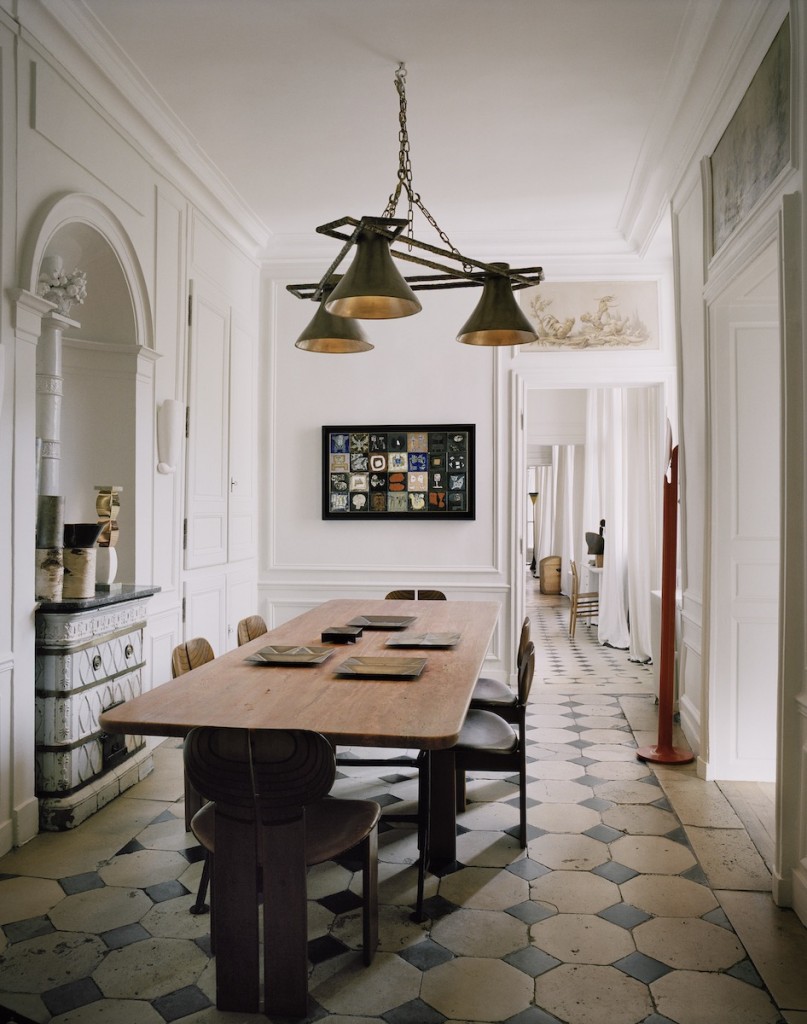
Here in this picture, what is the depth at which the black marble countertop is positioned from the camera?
3.44 metres

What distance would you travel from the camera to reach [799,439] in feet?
9.14

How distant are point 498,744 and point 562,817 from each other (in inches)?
30.1

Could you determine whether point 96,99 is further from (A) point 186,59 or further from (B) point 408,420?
(B) point 408,420

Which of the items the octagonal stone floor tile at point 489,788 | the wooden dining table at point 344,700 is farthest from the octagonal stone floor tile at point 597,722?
the wooden dining table at point 344,700

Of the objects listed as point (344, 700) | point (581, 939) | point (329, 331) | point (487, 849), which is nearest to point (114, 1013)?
point (344, 700)

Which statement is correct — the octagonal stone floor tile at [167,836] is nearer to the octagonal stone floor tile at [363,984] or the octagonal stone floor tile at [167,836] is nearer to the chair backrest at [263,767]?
the octagonal stone floor tile at [363,984]

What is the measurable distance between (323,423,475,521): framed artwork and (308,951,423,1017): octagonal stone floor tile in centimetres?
426

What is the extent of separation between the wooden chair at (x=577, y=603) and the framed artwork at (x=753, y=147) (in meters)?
5.64

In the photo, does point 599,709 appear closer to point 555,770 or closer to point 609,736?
point 609,736

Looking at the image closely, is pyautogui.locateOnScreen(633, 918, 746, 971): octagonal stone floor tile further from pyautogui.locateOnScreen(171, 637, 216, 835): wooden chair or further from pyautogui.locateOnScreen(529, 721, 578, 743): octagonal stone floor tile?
pyautogui.locateOnScreen(529, 721, 578, 743): octagonal stone floor tile

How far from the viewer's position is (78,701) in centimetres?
353

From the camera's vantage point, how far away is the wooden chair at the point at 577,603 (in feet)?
29.6

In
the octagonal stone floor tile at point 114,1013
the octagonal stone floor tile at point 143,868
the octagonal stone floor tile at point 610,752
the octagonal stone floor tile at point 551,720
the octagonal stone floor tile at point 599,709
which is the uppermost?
the octagonal stone floor tile at point 599,709

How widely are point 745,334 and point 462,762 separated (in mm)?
2597
